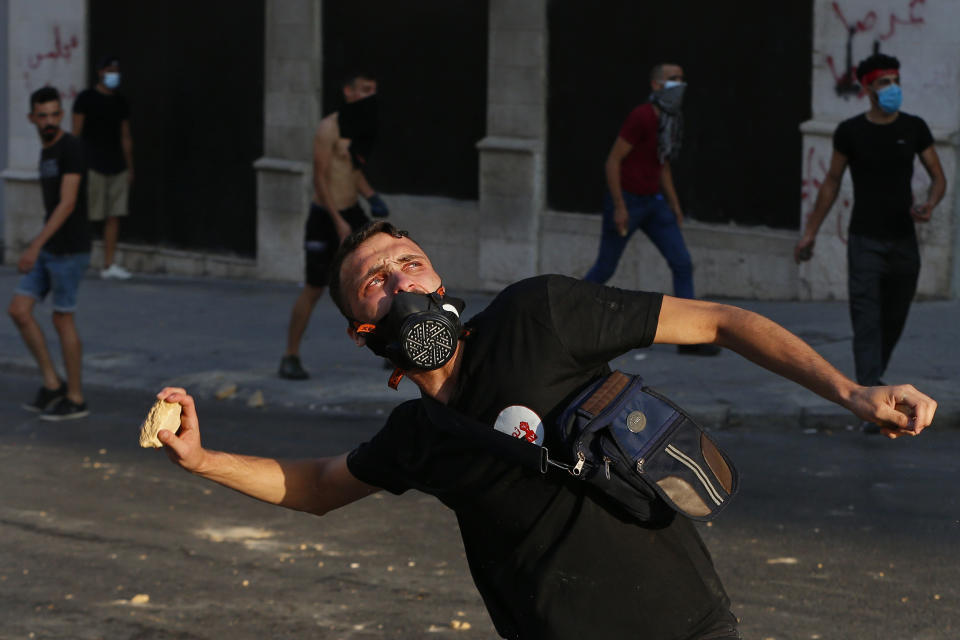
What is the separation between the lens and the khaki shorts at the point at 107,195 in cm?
1634

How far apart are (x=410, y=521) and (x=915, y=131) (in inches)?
141

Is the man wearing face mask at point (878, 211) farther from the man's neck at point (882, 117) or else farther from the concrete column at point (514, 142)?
the concrete column at point (514, 142)

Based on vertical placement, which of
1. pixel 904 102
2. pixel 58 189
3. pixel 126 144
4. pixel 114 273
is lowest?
pixel 114 273

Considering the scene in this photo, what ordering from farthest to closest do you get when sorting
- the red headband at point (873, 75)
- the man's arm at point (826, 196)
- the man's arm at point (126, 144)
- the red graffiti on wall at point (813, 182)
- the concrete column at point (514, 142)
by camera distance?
the man's arm at point (126, 144) → the concrete column at point (514, 142) → the red graffiti on wall at point (813, 182) → the man's arm at point (826, 196) → the red headband at point (873, 75)

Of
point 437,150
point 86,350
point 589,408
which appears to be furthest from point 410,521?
point 437,150

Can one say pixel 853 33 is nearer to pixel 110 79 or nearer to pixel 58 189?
pixel 58 189

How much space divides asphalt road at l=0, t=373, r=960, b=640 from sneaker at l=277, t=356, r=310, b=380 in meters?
1.90

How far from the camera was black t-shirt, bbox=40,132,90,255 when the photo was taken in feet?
30.8

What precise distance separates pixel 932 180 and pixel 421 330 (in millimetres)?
6281

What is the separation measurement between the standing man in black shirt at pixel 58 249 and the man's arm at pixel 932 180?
4.87 meters

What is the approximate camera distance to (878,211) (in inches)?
333

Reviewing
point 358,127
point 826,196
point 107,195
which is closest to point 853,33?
point 826,196

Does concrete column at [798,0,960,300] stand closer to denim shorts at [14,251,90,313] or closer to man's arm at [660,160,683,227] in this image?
man's arm at [660,160,683,227]

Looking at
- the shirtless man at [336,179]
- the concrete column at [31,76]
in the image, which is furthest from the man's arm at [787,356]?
the concrete column at [31,76]
